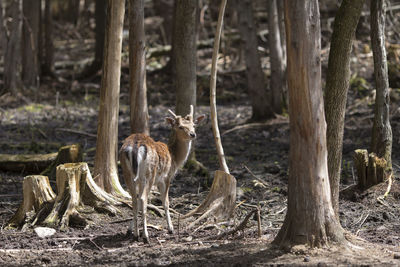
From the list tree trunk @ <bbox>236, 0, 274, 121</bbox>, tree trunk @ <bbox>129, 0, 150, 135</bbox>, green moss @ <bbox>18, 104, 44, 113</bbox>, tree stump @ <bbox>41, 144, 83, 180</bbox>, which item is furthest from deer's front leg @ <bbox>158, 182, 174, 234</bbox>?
green moss @ <bbox>18, 104, 44, 113</bbox>

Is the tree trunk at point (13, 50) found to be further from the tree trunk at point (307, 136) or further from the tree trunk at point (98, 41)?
the tree trunk at point (307, 136)

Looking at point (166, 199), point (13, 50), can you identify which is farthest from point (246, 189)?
point (13, 50)

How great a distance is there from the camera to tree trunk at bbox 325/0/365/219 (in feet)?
22.3

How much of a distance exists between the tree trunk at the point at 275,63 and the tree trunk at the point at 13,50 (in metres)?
6.64

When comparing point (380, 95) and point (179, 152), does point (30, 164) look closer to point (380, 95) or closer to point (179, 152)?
point (179, 152)

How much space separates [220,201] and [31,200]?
2.37 metres

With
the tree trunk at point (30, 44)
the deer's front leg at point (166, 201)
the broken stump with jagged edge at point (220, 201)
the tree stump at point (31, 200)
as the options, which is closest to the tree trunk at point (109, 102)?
the tree stump at point (31, 200)

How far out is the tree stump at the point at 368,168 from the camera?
8820 millimetres

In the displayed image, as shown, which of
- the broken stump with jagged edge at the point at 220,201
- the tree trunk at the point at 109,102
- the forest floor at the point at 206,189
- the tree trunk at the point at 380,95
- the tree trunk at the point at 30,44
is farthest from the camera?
the tree trunk at the point at 30,44

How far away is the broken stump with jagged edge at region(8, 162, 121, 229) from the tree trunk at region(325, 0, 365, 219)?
2.97 metres

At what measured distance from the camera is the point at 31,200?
7.96 m

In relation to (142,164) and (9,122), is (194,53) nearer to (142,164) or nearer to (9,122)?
(142,164)

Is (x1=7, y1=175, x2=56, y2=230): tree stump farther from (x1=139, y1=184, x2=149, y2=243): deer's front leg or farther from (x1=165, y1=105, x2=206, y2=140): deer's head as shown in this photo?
(x1=165, y1=105, x2=206, y2=140): deer's head

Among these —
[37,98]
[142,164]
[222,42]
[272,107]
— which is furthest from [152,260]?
[222,42]
